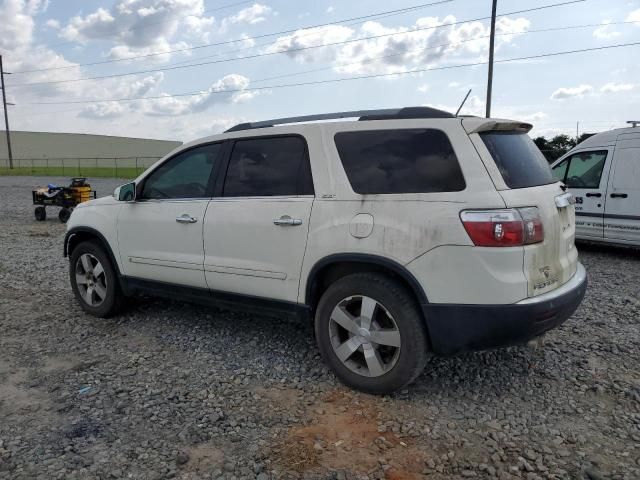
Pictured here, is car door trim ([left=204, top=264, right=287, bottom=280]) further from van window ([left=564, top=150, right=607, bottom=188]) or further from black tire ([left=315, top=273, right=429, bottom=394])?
van window ([left=564, top=150, right=607, bottom=188])

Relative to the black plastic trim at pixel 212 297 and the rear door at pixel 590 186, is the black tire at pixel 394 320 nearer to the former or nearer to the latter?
the black plastic trim at pixel 212 297

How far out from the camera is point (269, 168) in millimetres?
4012

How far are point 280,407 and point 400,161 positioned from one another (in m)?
1.84

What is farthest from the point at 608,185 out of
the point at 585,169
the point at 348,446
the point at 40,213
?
the point at 40,213

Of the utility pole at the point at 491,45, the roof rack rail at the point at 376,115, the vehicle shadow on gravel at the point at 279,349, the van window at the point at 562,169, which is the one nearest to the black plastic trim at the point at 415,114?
the roof rack rail at the point at 376,115

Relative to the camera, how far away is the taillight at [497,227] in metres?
3.01

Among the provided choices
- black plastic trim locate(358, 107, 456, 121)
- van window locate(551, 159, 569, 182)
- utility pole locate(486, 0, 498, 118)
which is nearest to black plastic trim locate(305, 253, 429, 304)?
black plastic trim locate(358, 107, 456, 121)

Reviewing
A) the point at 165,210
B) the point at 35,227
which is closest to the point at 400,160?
the point at 165,210

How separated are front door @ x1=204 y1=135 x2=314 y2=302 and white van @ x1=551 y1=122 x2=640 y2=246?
21.2 feet

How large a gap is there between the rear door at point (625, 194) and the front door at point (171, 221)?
677cm

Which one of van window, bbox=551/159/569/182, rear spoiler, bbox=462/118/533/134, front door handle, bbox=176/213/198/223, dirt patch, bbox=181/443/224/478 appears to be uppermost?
rear spoiler, bbox=462/118/533/134

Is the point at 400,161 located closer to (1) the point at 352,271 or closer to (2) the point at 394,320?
(1) the point at 352,271

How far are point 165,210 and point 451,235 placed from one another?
2.65 m

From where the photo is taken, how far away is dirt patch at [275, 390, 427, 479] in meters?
2.73
